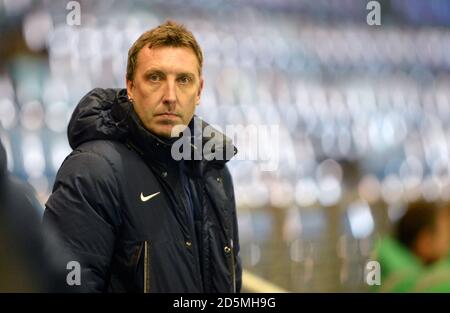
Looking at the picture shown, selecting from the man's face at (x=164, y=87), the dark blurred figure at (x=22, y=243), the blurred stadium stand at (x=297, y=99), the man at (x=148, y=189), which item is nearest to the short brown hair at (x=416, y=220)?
the man at (x=148, y=189)

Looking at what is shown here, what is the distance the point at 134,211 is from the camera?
1303 millimetres

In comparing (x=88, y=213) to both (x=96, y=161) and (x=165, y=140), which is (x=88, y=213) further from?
(x=165, y=140)

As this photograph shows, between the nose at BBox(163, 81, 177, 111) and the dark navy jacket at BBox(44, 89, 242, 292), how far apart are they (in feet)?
0.20

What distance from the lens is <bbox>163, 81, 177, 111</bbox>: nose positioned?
4.56 ft

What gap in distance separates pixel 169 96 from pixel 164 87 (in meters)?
0.03

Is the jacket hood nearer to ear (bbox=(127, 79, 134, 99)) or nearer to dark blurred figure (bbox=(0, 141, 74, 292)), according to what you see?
ear (bbox=(127, 79, 134, 99))

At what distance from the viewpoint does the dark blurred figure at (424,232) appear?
87.0 inches

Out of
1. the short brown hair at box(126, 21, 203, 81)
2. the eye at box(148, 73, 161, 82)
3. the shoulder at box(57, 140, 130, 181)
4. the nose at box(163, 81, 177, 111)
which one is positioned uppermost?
the short brown hair at box(126, 21, 203, 81)

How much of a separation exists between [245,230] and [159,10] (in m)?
2.40

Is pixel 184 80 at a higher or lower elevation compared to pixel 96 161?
higher

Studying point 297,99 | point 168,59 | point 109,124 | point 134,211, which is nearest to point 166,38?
point 168,59

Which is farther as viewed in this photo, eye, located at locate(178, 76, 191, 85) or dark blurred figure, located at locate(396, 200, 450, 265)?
dark blurred figure, located at locate(396, 200, 450, 265)

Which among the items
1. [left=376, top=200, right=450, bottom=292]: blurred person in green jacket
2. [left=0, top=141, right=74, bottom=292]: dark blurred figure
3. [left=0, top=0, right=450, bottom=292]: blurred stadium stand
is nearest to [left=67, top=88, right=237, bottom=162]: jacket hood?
[left=0, top=141, right=74, bottom=292]: dark blurred figure
